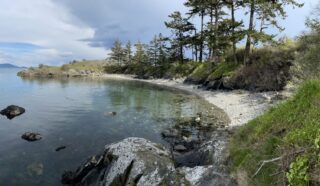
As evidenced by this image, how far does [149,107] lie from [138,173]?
2170 cm

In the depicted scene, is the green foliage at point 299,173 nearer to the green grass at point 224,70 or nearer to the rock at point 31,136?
the rock at point 31,136

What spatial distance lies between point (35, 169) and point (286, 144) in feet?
38.4

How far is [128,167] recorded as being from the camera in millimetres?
9180

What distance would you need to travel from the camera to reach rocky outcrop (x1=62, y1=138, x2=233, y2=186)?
24.7 feet

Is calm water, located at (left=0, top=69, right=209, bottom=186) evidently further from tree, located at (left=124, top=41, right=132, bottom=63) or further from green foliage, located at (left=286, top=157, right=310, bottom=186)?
tree, located at (left=124, top=41, right=132, bottom=63)

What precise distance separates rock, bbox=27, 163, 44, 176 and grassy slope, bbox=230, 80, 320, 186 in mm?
9088

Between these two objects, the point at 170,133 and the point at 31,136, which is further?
the point at 170,133

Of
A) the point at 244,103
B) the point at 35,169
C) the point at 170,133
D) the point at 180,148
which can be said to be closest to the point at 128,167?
the point at 35,169

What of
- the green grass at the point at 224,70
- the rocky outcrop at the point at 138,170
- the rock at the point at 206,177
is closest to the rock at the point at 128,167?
the rocky outcrop at the point at 138,170

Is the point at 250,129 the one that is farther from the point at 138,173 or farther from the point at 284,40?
the point at 284,40

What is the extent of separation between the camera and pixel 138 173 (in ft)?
28.8

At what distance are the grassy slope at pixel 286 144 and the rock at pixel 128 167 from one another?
226 centimetres

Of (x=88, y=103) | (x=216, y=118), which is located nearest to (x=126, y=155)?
(x=216, y=118)

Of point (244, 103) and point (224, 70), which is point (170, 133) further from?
point (224, 70)
